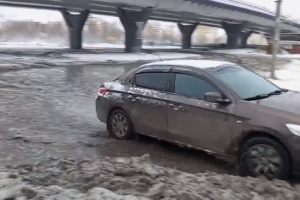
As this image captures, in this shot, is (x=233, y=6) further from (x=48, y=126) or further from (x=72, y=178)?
(x=72, y=178)

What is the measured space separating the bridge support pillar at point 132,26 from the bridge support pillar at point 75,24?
19.7ft

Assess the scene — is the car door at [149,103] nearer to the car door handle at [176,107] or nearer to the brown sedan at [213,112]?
the brown sedan at [213,112]

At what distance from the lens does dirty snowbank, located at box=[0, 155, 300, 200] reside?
4.33 m

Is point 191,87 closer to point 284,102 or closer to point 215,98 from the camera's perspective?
point 215,98

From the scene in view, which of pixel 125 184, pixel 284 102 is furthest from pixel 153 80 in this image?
pixel 125 184

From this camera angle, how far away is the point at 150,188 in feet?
15.2

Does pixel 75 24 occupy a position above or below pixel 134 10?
below

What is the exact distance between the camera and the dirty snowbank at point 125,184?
4.33 metres

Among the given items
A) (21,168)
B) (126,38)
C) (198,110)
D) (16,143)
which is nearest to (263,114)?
(198,110)

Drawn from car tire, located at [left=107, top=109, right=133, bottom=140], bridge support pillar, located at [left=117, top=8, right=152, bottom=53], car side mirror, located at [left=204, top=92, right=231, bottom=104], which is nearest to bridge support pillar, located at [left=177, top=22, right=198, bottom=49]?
bridge support pillar, located at [left=117, top=8, right=152, bottom=53]

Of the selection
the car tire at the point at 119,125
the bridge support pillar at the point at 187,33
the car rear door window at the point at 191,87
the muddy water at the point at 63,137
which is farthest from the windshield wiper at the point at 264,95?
the bridge support pillar at the point at 187,33

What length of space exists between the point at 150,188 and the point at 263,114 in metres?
2.13

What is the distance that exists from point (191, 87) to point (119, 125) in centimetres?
189

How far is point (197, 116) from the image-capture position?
6.49m
